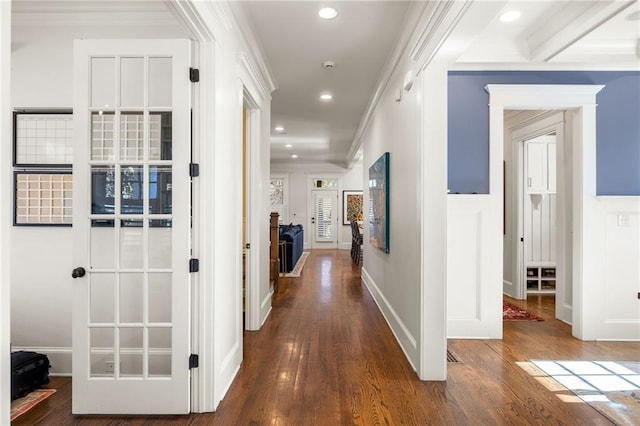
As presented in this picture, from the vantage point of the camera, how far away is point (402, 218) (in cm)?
321

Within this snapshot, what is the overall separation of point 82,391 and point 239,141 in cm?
196

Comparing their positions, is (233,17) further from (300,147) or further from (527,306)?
(300,147)

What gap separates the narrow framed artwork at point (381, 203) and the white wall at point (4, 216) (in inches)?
129

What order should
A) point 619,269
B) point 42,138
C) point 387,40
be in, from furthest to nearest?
point 619,269
point 387,40
point 42,138

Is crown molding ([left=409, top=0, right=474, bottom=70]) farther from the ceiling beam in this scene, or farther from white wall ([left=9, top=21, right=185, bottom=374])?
white wall ([left=9, top=21, right=185, bottom=374])

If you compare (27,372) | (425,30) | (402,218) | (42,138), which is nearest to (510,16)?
(425,30)

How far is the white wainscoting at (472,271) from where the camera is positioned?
3.39m

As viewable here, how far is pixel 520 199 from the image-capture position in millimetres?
4949

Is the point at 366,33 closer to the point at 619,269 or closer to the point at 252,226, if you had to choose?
the point at 252,226

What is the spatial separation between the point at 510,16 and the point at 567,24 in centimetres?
47

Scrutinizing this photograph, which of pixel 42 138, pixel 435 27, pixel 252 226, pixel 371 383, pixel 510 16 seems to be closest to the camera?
pixel 435 27

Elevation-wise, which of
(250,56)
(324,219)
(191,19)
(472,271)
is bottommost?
(472,271)

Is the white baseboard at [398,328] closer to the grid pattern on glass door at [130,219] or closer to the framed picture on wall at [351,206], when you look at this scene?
the grid pattern on glass door at [130,219]

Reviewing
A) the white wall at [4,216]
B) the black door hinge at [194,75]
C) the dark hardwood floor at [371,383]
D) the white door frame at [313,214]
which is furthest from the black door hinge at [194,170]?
the white door frame at [313,214]
